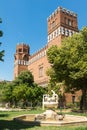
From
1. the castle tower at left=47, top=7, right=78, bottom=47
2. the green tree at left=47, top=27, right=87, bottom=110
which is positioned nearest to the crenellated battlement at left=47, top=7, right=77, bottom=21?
the castle tower at left=47, top=7, right=78, bottom=47

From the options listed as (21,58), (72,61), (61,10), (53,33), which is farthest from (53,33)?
(72,61)

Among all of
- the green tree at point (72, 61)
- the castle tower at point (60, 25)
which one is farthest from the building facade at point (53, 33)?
the green tree at point (72, 61)

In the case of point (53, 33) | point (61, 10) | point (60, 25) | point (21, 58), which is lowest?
point (21, 58)

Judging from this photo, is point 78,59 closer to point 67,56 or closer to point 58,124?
point 67,56

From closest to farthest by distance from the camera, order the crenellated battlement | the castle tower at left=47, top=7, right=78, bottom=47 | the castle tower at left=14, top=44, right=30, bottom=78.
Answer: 1. the castle tower at left=47, top=7, right=78, bottom=47
2. the crenellated battlement
3. the castle tower at left=14, top=44, right=30, bottom=78

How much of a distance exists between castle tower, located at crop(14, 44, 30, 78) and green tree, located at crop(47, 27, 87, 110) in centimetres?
3088

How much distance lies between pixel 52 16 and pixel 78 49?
20601 mm

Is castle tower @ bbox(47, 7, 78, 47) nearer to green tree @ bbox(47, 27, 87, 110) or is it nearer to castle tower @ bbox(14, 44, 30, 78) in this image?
green tree @ bbox(47, 27, 87, 110)

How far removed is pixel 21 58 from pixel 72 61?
3453 centimetres

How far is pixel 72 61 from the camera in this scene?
21.0m

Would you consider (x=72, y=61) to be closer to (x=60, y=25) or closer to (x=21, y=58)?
(x=60, y=25)

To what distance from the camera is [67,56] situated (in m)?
21.6

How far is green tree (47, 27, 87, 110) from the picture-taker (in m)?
20.6

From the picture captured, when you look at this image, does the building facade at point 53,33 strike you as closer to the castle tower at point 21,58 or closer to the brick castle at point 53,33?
the brick castle at point 53,33
